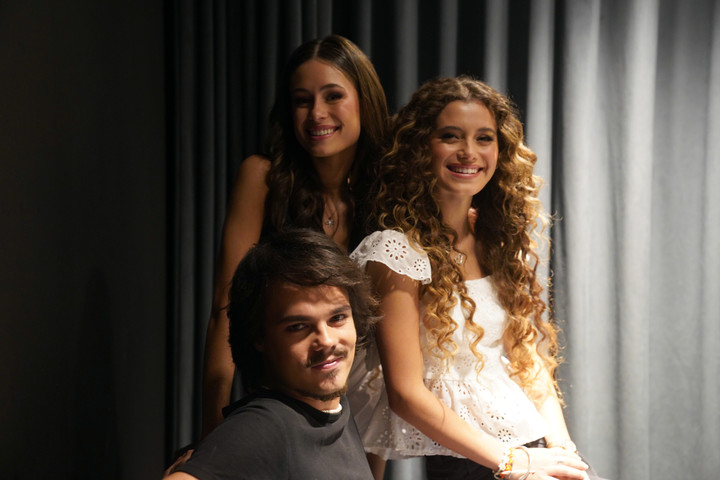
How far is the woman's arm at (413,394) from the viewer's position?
4.92ft

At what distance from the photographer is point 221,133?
2.31 meters

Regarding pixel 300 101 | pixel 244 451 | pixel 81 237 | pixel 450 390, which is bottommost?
pixel 450 390

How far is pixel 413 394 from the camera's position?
150 centimetres

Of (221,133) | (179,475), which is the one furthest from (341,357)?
(221,133)

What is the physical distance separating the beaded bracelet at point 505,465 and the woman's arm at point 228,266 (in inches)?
24.4

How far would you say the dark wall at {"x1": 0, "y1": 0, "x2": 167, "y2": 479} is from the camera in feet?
3.81

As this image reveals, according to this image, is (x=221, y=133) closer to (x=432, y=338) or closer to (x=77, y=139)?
(x=77, y=139)

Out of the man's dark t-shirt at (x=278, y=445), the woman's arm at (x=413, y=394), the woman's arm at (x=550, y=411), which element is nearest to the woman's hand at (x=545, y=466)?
the woman's arm at (x=413, y=394)

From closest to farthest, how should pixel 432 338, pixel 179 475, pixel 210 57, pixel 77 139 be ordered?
pixel 179 475, pixel 77 139, pixel 432 338, pixel 210 57

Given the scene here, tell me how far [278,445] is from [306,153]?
2.94 ft

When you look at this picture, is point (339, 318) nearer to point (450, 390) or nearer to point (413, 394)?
point (413, 394)

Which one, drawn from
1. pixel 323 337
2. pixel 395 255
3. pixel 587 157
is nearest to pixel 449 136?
pixel 395 255

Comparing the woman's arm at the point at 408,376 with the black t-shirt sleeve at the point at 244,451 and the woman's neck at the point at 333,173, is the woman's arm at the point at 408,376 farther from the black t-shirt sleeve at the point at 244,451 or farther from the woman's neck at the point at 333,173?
the black t-shirt sleeve at the point at 244,451

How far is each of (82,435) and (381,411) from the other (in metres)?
0.65
